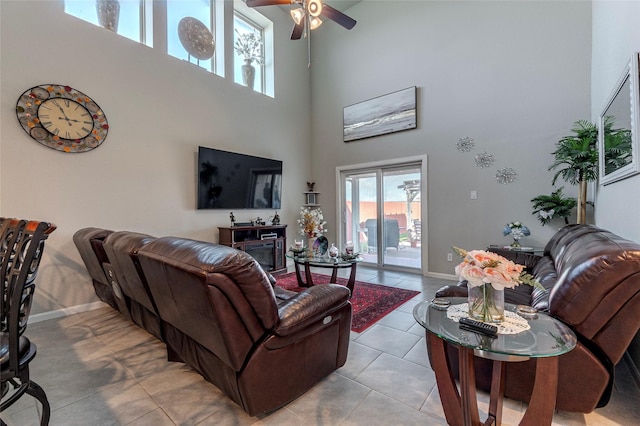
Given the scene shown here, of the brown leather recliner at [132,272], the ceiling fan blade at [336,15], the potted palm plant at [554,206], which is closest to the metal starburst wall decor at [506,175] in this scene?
the potted palm plant at [554,206]

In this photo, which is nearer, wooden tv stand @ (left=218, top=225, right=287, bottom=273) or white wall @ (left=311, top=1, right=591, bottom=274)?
white wall @ (left=311, top=1, right=591, bottom=274)

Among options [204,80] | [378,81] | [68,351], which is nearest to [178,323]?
[68,351]

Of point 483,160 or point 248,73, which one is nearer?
point 483,160

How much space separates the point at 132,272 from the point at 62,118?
7.73 feet

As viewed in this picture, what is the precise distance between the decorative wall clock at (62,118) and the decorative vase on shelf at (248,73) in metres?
2.41

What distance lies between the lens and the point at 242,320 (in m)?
1.26

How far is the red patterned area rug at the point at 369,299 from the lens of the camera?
272 cm

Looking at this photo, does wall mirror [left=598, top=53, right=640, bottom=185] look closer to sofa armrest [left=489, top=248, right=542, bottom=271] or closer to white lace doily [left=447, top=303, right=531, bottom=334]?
sofa armrest [left=489, top=248, right=542, bottom=271]

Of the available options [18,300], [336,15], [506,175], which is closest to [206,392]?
[18,300]

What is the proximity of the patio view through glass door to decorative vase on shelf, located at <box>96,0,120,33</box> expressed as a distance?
13.4ft

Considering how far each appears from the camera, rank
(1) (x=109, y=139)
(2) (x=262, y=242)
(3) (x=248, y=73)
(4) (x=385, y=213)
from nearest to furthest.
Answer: (1) (x=109, y=139), (2) (x=262, y=242), (3) (x=248, y=73), (4) (x=385, y=213)

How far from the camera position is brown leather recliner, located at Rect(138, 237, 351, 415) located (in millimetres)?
1194

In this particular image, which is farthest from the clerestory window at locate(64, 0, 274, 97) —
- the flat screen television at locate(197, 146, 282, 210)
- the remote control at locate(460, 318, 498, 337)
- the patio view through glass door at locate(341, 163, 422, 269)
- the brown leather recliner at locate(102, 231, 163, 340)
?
the remote control at locate(460, 318, 498, 337)

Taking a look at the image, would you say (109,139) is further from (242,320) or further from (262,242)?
(242,320)
